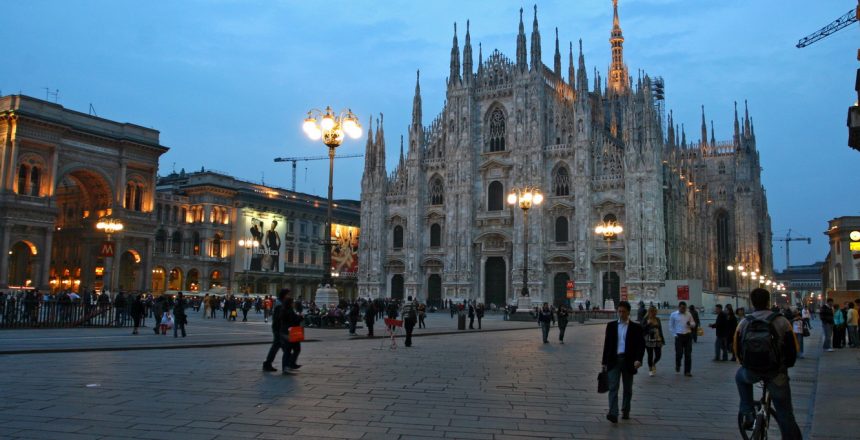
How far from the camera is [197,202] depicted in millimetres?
69188

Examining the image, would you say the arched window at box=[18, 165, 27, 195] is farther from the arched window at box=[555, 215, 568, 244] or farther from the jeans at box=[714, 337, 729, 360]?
the jeans at box=[714, 337, 729, 360]

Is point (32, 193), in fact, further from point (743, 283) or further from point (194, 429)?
point (743, 283)

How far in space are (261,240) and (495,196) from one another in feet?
89.4

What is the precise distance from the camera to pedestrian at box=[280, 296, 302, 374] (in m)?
12.3

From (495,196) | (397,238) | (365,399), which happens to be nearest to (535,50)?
(495,196)

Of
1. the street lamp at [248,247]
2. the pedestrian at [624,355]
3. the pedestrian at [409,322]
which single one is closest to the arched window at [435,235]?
the street lamp at [248,247]

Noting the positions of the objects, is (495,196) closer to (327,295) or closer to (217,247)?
(217,247)

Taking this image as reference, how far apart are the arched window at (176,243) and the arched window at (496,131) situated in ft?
103

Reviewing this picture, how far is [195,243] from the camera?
228 feet

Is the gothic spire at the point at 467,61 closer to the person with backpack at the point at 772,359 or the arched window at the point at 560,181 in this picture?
the arched window at the point at 560,181

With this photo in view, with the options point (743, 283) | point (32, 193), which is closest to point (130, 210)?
point (32, 193)

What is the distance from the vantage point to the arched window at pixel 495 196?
5797cm

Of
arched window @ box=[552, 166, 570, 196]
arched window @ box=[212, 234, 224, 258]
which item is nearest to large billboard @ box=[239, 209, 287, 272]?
arched window @ box=[212, 234, 224, 258]

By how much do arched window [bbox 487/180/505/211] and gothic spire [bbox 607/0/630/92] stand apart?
101 feet
